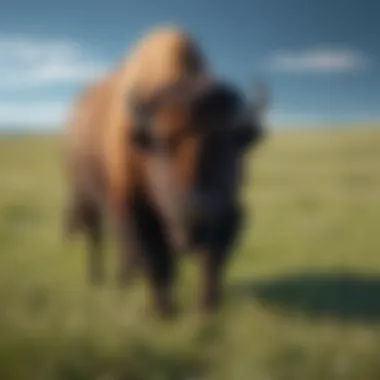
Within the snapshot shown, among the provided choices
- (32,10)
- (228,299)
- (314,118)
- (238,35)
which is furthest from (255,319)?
(32,10)

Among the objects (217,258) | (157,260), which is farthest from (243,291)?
(157,260)

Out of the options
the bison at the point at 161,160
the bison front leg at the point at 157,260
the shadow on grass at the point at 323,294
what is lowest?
the shadow on grass at the point at 323,294

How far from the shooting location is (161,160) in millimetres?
1762

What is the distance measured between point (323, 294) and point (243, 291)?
0.18 meters

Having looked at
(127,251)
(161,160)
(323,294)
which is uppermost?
(161,160)

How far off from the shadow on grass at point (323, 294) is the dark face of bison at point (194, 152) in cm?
19

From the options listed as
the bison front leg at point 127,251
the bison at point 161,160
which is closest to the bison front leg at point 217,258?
the bison at point 161,160

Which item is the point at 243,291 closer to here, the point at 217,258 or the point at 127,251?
the point at 217,258

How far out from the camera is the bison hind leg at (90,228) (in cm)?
186

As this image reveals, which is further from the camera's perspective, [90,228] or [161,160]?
[90,228]

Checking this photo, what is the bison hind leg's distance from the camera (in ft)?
6.10

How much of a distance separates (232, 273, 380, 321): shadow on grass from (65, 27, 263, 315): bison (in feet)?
0.38

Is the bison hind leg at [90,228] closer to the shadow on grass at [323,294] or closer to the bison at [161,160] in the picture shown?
the bison at [161,160]

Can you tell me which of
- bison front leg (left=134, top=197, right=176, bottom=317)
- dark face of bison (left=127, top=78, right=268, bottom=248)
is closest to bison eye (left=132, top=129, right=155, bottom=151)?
dark face of bison (left=127, top=78, right=268, bottom=248)
